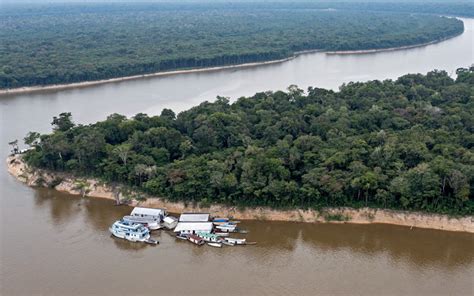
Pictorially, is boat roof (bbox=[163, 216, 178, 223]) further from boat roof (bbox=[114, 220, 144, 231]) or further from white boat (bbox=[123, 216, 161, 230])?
boat roof (bbox=[114, 220, 144, 231])

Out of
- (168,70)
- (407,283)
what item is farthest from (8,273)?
(168,70)

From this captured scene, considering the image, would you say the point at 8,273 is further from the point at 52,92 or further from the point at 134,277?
the point at 52,92

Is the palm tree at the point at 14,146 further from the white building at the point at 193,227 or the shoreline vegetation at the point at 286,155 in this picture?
the white building at the point at 193,227

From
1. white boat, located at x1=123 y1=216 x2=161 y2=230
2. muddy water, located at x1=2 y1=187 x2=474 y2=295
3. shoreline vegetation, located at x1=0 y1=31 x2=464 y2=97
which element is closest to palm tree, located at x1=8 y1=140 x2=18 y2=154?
muddy water, located at x1=2 y1=187 x2=474 y2=295

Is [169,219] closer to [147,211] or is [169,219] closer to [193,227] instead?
[147,211]

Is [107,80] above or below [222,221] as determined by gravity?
above

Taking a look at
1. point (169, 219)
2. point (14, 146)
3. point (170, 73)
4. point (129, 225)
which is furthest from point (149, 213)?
point (170, 73)
